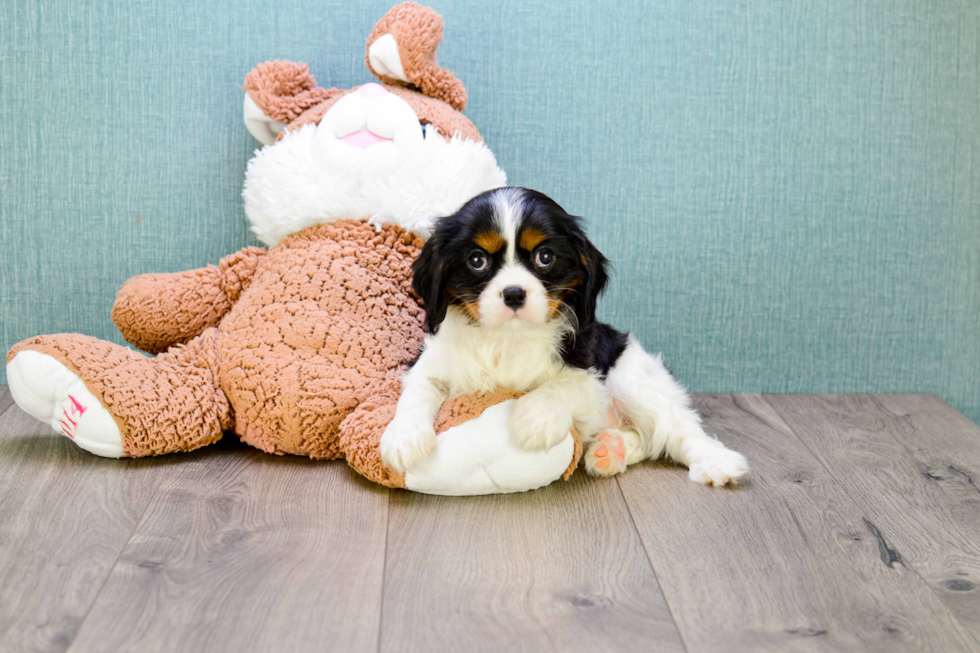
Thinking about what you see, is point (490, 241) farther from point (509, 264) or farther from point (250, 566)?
point (250, 566)

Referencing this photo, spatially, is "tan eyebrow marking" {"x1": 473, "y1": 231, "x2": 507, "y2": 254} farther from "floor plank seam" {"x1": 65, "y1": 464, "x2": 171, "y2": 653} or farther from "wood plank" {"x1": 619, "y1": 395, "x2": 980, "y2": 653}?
"floor plank seam" {"x1": 65, "y1": 464, "x2": 171, "y2": 653}

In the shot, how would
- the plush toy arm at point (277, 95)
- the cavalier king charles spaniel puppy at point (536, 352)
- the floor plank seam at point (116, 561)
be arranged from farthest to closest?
the plush toy arm at point (277, 95)
the cavalier king charles spaniel puppy at point (536, 352)
the floor plank seam at point (116, 561)

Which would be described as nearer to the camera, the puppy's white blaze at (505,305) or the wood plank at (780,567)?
the wood plank at (780,567)

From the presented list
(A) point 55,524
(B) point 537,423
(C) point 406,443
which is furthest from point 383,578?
(A) point 55,524

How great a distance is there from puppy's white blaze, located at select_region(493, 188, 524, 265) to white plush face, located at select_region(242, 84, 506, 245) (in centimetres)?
40

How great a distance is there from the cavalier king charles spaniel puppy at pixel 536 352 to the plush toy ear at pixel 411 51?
1.90 feet

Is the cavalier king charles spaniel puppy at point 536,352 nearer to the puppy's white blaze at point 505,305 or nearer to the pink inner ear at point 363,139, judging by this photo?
the puppy's white blaze at point 505,305

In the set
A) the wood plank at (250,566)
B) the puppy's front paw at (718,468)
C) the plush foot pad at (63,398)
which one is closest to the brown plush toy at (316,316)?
the plush foot pad at (63,398)

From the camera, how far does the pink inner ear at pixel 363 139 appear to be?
2090 mm

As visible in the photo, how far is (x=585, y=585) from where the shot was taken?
146cm

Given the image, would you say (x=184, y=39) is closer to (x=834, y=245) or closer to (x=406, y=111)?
(x=406, y=111)

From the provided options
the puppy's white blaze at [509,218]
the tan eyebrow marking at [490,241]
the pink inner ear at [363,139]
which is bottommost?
the tan eyebrow marking at [490,241]

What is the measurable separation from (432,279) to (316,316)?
1.31ft

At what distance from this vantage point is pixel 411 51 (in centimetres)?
212
